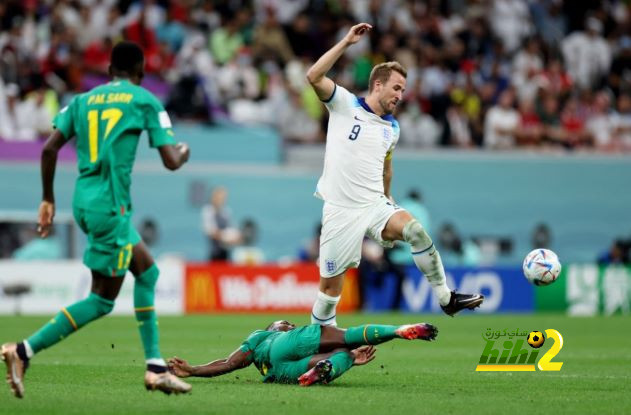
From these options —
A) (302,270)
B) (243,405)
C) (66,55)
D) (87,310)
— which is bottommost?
(302,270)

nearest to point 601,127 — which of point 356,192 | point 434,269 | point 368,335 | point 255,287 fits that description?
point 255,287

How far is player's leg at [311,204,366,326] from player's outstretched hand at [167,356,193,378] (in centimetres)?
141

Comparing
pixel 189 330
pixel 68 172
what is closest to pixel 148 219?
pixel 68 172

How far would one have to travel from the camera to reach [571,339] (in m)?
16.8

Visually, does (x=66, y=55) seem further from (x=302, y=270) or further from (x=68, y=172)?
(x=302, y=270)

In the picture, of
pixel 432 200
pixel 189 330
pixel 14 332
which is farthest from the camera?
pixel 432 200

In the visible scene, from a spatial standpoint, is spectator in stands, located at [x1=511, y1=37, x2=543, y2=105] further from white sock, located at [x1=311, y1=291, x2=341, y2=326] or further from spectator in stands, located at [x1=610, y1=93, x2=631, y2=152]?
white sock, located at [x1=311, y1=291, x2=341, y2=326]

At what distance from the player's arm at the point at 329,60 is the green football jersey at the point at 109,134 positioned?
2217 millimetres

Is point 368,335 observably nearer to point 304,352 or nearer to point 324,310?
point 304,352

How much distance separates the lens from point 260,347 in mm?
10219

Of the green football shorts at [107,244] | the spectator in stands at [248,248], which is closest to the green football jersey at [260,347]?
the green football shorts at [107,244]

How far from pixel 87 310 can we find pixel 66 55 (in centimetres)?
1727

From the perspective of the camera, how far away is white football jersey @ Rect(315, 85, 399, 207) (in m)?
11.2

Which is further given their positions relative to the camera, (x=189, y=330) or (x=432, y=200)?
(x=432, y=200)
